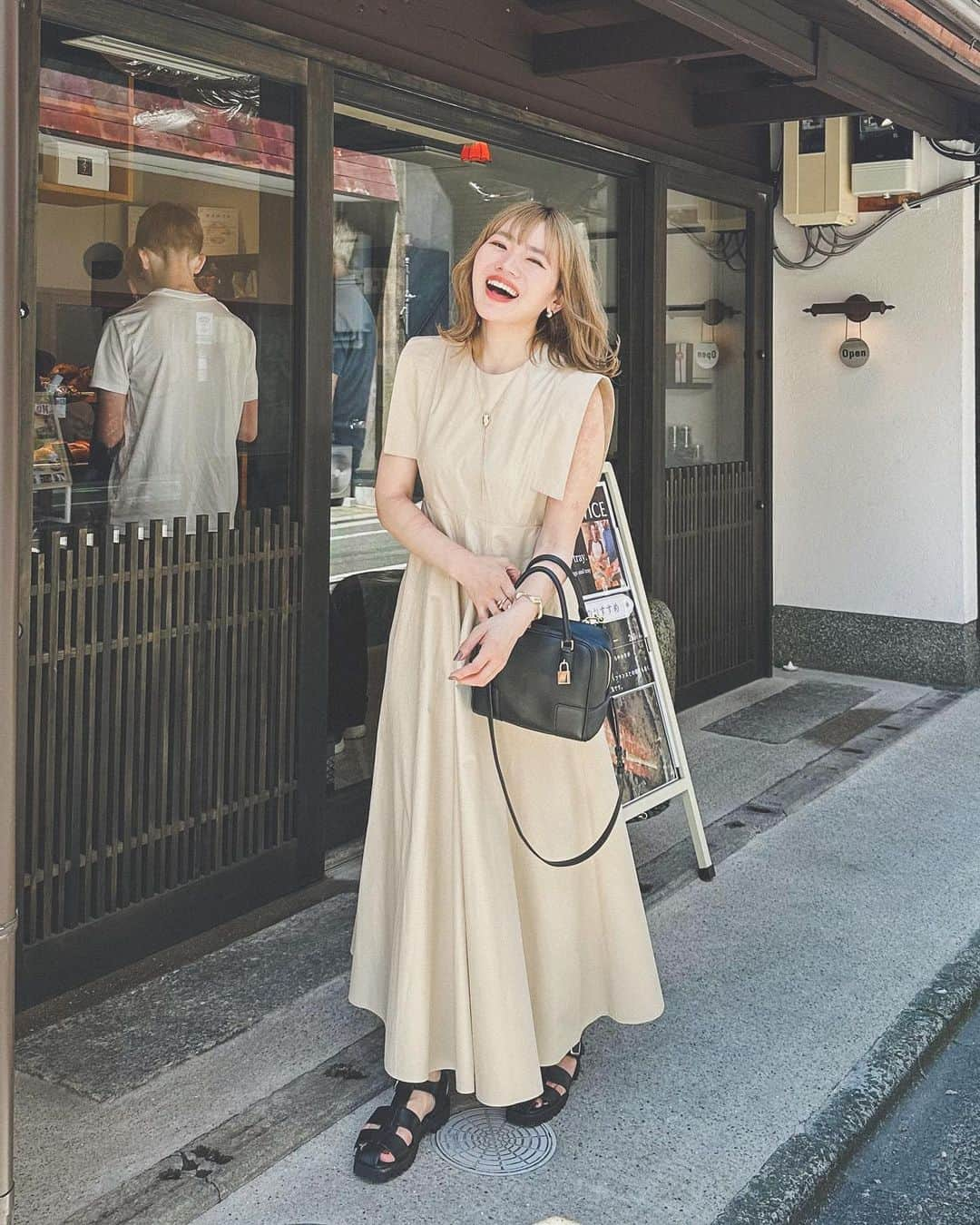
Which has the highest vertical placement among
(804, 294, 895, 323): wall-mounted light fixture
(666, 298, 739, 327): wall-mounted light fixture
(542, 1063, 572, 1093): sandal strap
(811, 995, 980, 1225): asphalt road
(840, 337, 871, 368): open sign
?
(804, 294, 895, 323): wall-mounted light fixture

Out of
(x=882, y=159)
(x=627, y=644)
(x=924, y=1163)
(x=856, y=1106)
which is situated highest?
(x=882, y=159)

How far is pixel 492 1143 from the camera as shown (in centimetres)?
301

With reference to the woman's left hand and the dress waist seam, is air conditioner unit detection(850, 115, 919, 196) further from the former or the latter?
the woman's left hand

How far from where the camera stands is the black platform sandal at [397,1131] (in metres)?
2.86

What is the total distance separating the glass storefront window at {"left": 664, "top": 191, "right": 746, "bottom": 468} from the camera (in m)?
6.69

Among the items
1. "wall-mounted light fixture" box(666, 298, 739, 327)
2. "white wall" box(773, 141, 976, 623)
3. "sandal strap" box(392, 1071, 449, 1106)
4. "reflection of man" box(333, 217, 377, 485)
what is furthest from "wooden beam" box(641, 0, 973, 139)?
"sandal strap" box(392, 1071, 449, 1106)

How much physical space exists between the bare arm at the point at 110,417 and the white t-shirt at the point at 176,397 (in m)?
0.02

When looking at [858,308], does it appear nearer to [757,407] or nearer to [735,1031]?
[757,407]

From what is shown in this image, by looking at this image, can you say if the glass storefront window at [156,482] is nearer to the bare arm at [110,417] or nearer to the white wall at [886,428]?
the bare arm at [110,417]

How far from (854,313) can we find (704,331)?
939 mm

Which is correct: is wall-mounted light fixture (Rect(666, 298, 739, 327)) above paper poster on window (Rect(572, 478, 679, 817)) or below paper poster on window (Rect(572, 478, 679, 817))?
above

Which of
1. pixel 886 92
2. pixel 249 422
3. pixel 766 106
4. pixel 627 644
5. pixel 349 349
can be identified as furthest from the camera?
pixel 766 106

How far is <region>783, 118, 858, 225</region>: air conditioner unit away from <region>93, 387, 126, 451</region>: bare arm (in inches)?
175

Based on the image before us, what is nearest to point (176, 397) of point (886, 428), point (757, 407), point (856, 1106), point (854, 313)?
point (856, 1106)
